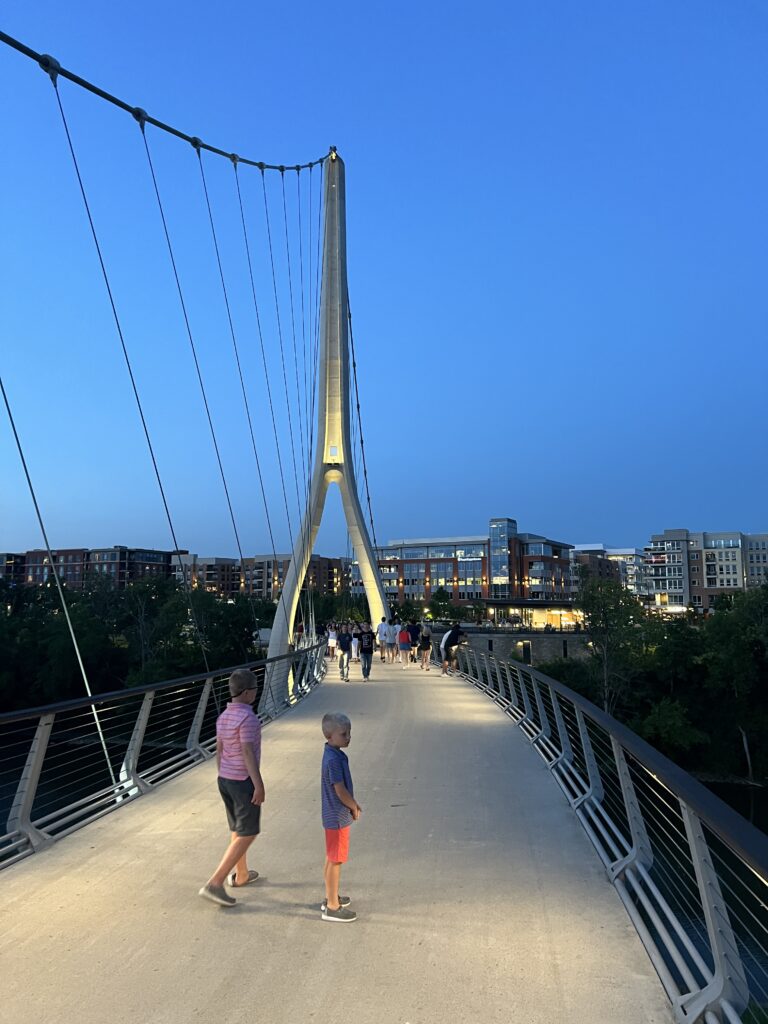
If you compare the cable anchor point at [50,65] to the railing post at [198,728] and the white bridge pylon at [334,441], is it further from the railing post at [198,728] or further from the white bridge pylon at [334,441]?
the white bridge pylon at [334,441]

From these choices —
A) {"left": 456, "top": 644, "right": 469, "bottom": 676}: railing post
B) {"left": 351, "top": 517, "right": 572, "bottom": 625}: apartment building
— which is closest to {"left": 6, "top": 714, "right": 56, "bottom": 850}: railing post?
{"left": 456, "top": 644, "right": 469, "bottom": 676}: railing post

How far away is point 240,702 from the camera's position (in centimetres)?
477

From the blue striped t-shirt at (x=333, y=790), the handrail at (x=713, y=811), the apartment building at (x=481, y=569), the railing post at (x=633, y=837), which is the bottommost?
the railing post at (x=633, y=837)

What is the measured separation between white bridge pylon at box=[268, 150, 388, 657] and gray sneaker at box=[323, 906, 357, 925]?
28809 mm

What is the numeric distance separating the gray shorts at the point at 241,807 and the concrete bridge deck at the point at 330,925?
1.22 feet

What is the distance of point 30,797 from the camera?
5.47 metres

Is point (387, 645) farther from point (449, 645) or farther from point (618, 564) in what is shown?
point (618, 564)

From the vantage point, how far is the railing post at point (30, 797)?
538cm

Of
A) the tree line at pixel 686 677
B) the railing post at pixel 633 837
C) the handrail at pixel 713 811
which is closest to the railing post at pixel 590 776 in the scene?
the railing post at pixel 633 837

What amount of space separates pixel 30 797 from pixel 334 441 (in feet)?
100

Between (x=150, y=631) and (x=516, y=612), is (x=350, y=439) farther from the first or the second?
(x=516, y=612)

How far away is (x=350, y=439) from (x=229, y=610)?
39.6 metres

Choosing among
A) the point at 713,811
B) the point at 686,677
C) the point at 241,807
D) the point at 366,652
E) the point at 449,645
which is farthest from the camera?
the point at 686,677

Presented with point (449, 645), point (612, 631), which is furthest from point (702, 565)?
point (449, 645)
